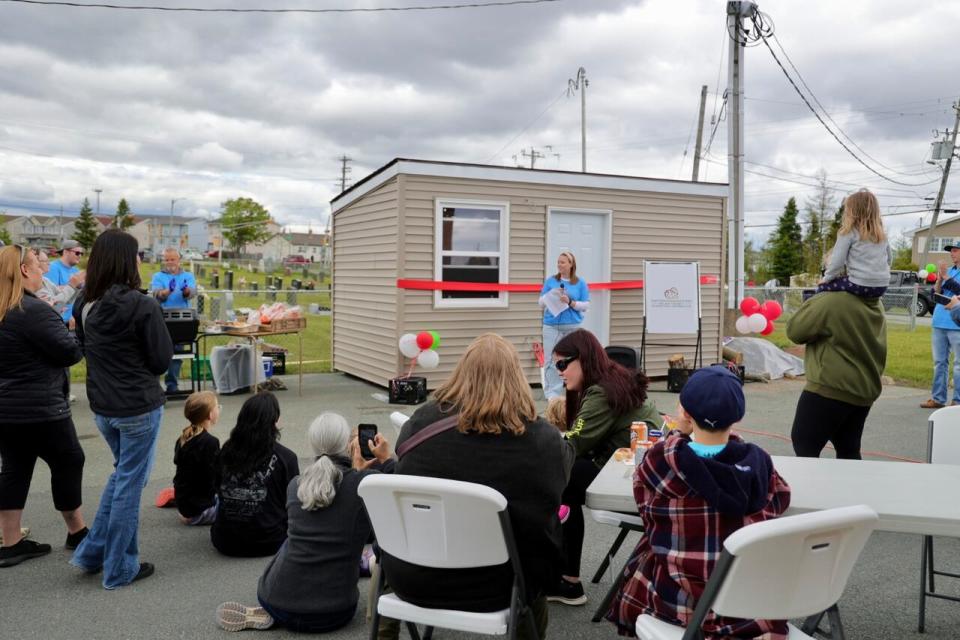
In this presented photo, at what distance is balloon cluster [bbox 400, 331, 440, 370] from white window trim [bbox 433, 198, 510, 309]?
1.98ft

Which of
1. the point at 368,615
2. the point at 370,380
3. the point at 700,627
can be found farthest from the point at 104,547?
the point at 370,380

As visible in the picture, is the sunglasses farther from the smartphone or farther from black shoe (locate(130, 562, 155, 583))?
black shoe (locate(130, 562, 155, 583))

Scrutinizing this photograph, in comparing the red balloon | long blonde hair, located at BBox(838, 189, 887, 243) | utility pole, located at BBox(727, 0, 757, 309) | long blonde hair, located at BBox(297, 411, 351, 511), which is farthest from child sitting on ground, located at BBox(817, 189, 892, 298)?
utility pole, located at BBox(727, 0, 757, 309)

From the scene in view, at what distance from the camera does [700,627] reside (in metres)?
2.13

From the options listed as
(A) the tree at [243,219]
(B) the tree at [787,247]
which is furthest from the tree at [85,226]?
(B) the tree at [787,247]

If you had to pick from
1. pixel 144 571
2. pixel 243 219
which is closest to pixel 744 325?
pixel 144 571

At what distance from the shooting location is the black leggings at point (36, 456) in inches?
144

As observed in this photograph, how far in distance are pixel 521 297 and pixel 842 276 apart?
5.88 m

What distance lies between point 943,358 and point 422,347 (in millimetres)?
5937

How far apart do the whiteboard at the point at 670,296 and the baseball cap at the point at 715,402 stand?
771 cm

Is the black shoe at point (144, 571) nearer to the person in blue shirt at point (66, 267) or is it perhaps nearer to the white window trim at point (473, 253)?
the person in blue shirt at point (66, 267)

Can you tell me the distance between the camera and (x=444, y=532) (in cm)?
227

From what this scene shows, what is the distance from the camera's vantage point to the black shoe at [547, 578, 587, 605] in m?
3.45

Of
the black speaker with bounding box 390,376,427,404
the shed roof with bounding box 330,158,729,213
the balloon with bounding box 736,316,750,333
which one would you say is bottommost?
the black speaker with bounding box 390,376,427,404
